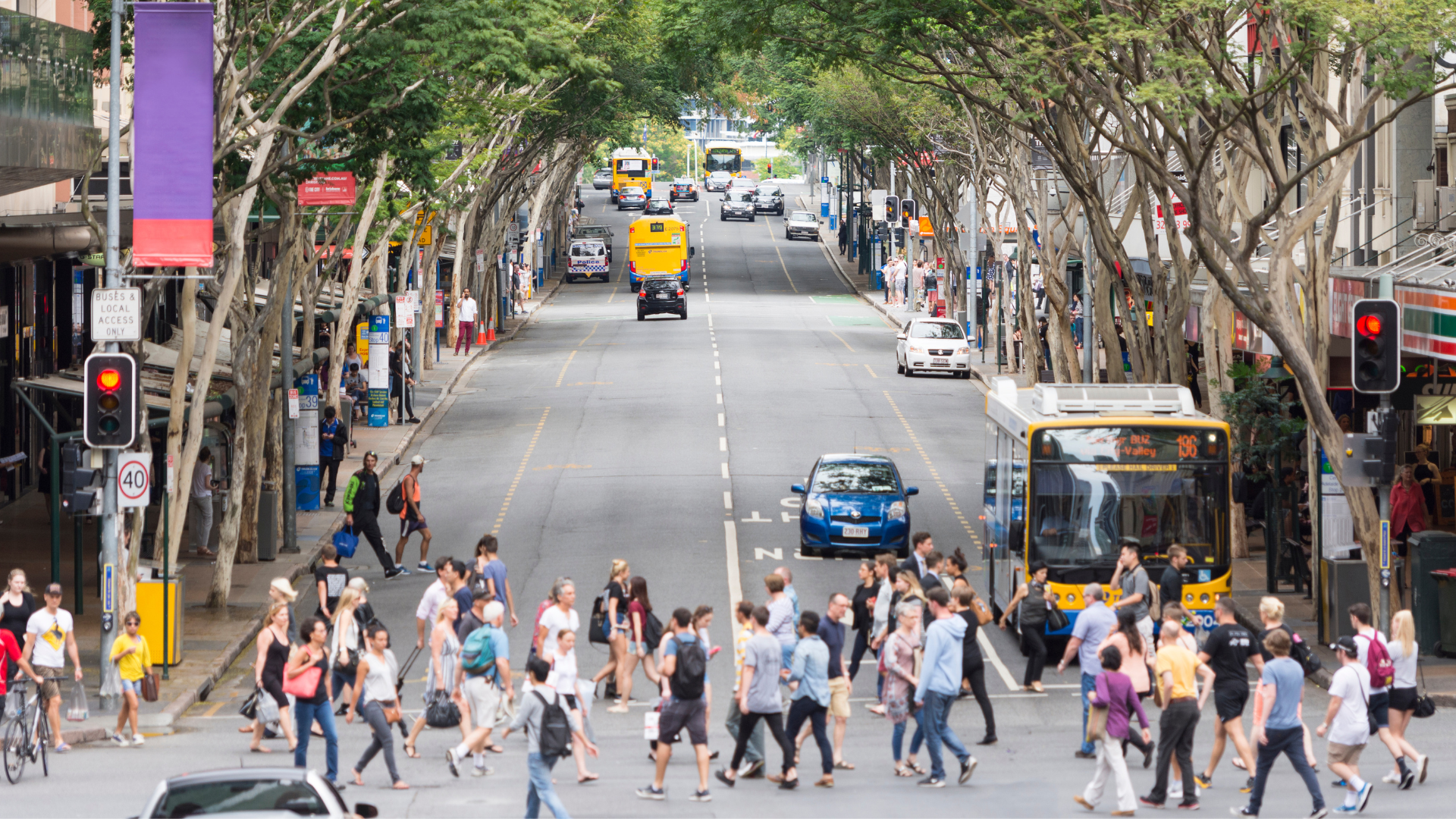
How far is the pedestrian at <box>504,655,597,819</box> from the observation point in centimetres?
1241

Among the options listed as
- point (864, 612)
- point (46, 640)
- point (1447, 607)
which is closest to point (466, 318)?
point (864, 612)

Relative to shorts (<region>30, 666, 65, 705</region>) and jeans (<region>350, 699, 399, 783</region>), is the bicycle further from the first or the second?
jeans (<region>350, 699, 399, 783</region>)

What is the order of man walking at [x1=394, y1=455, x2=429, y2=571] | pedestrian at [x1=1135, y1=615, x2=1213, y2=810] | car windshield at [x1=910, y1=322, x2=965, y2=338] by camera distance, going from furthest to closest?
car windshield at [x1=910, y1=322, x2=965, y2=338] < man walking at [x1=394, y1=455, x2=429, y2=571] < pedestrian at [x1=1135, y1=615, x2=1213, y2=810]

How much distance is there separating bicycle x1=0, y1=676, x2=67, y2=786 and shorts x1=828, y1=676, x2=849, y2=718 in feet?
21.7

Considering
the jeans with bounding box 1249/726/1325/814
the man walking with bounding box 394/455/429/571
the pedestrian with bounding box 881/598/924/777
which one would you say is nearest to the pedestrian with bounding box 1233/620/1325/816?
the jeans with bounding box 1249/726/1325/814

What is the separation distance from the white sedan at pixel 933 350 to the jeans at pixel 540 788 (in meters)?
38.3

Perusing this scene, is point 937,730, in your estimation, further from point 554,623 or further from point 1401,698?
point 1401,698

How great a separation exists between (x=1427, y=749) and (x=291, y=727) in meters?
10.1

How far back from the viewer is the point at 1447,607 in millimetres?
19312

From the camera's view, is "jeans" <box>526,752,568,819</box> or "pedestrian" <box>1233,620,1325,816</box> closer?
"jeans" <box>526,752,568,819</box>

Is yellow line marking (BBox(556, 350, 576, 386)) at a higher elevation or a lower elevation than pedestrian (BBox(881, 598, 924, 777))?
higher

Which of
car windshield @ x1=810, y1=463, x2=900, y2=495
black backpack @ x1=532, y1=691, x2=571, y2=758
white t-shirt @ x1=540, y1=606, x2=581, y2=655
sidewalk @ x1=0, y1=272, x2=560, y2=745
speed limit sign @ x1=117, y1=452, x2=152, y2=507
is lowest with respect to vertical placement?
sidewalk @ x1=0, y1=272, x2=560, y2=745

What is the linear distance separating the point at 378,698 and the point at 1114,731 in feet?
19.1

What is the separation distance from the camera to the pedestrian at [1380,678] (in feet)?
46.3
